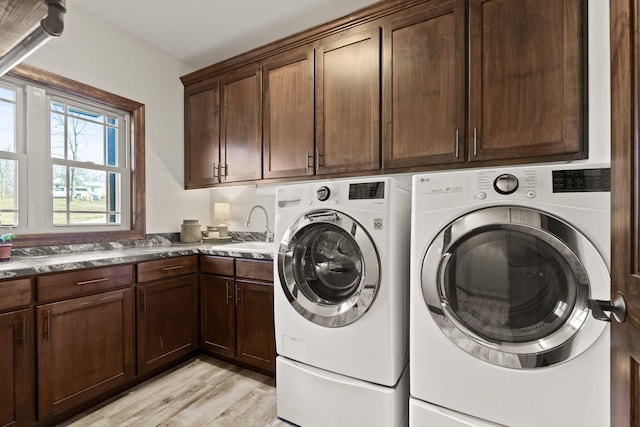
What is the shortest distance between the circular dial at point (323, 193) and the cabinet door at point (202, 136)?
1538 millimetres

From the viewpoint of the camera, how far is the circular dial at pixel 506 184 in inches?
42.8

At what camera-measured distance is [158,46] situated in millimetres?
2727

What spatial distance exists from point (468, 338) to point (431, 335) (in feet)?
0.45

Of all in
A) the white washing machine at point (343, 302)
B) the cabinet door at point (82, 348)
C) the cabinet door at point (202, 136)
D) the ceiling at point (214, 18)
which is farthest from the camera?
the cabinet door at point (202, 136)

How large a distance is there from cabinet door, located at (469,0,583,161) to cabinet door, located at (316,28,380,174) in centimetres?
58

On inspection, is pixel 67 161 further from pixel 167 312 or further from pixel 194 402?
pixel 194 402

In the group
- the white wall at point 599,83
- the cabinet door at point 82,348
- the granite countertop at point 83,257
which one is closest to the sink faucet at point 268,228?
the granite countertop at point 83,257

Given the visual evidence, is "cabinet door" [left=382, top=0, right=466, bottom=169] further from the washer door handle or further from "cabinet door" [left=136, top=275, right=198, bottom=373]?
"cabinet door" [left=136, top=275, right=198, bottom=373]

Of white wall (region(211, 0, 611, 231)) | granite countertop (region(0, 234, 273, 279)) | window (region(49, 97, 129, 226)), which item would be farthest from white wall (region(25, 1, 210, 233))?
white wall (region(211, 0, 611, 231))

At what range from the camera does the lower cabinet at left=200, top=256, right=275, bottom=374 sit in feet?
6.77

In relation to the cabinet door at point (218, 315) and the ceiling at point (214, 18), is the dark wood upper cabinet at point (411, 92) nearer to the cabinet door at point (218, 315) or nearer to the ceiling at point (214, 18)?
the ceiling at point (214, 18)

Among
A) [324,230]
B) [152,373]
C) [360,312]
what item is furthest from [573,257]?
[152,373]

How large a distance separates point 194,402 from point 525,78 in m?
2.62

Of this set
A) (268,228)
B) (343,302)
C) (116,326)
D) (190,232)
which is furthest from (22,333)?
(268,228)
